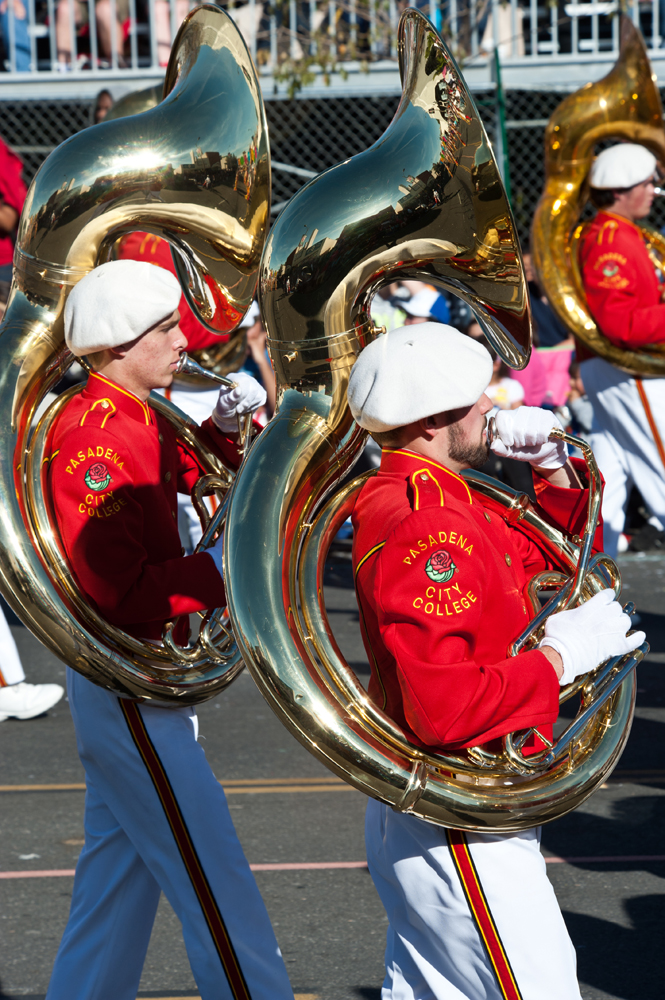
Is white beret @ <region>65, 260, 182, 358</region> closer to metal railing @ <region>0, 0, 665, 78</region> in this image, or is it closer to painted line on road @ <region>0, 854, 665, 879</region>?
painted line on road @ <region>0, 854, 665, 879</region>

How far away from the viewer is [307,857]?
372cm

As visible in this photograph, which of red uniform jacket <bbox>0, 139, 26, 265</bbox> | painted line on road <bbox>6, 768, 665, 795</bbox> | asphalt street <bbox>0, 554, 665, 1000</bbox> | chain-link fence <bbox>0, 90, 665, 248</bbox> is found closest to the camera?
asphalt street <bbox>0, 554, 665, 1000</bbox>

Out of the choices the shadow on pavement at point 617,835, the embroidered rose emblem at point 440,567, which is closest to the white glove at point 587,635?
the embroidered rose emblem at point 440,567

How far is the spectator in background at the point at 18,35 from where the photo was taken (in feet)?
33.2

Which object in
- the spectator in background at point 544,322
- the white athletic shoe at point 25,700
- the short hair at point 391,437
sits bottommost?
the white athletic shoe at point 25,700

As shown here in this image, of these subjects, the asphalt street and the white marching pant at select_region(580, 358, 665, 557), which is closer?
the asphalt street

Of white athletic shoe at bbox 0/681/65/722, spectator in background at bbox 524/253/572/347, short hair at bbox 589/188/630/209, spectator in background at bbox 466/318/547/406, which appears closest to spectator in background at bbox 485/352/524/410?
spectator in background at bbox 466/318/547/406

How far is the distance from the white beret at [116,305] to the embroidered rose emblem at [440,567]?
0.99 metres

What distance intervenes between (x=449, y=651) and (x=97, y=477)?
900mm

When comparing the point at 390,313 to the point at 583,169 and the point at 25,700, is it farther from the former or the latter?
the point at 25,700

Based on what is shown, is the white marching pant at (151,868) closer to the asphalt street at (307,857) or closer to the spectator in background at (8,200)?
the asphalt street at (307,857)

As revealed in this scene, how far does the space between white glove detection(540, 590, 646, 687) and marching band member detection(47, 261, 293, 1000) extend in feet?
2.50

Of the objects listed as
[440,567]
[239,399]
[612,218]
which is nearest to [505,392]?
[612,218]

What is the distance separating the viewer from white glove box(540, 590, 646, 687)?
6.78ft
